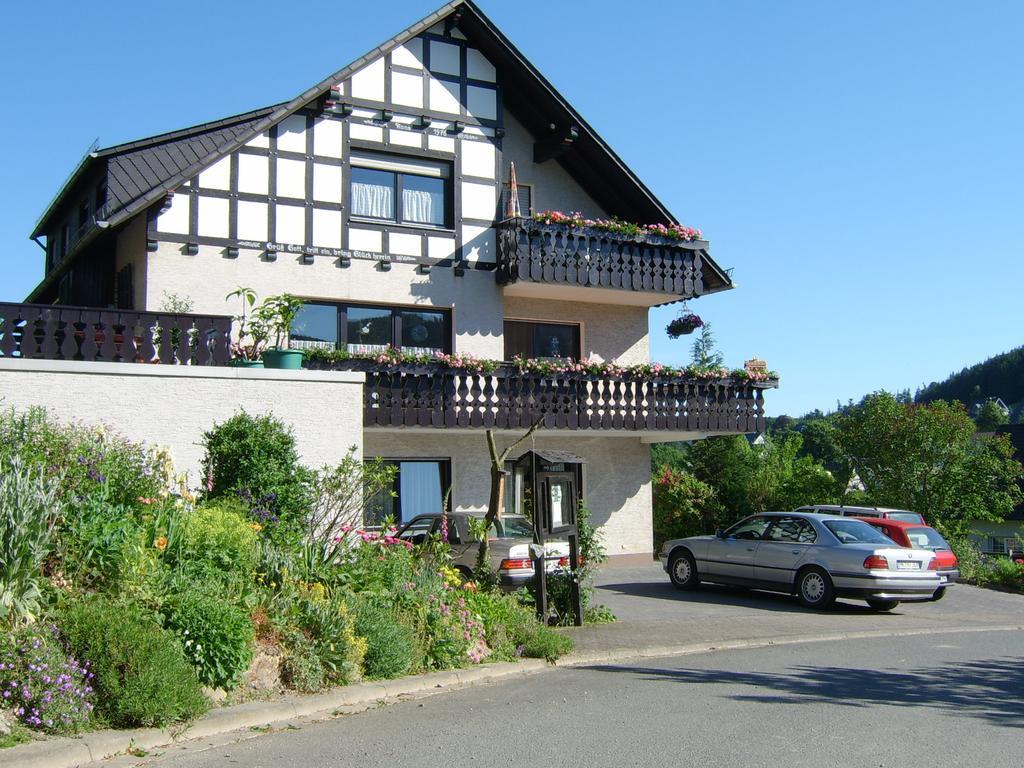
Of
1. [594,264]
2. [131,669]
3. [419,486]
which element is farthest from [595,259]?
[131,669]

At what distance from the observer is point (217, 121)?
22.2m

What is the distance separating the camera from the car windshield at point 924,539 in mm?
18781

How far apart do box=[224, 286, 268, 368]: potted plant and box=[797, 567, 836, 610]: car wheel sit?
Result: 899 cm

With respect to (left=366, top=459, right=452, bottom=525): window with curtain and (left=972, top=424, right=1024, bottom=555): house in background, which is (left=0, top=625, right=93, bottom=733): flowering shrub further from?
(left=972, top=424, right=1024, bottom=555): house in background

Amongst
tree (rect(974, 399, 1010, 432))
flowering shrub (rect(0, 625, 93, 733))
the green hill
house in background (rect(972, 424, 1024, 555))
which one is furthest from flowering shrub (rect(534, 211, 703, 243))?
the green hill

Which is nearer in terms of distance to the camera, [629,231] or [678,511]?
[629,231]

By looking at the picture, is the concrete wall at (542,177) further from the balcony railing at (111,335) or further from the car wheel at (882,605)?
the car wheel at (882,605)

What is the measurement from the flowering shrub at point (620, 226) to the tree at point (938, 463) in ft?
21.9

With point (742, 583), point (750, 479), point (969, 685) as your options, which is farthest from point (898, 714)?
point (750, 479)

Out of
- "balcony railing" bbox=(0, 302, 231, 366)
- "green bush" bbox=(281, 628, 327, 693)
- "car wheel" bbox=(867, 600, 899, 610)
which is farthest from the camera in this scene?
"car wheel" bbox=(867, 600, 899, 610)

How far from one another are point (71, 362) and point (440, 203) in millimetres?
10576

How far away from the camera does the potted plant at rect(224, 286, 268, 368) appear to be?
14469 mm

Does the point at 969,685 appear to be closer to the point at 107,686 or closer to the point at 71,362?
the point at 107,686

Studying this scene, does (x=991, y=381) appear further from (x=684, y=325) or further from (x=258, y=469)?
(x=258, y=469)
